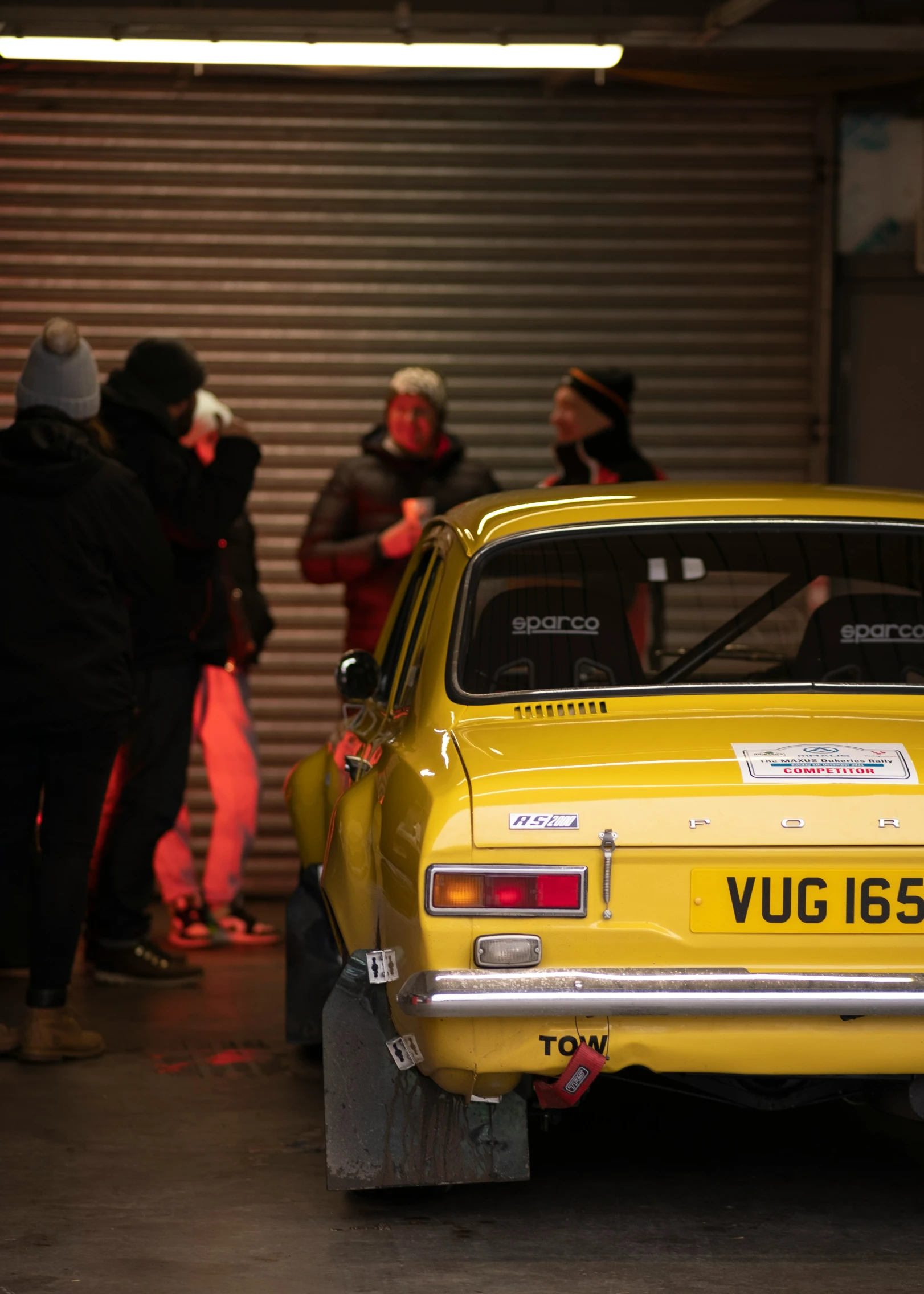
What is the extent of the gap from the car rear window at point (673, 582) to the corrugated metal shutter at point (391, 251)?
14.4 ft

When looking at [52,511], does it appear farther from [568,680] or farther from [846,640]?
[846,640]

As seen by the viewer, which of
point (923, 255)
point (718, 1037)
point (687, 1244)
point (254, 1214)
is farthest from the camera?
point (923, 255)

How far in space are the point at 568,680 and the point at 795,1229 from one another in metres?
1.43

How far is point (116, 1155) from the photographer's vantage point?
A: 16.0ft

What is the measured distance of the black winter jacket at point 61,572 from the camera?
5812mm

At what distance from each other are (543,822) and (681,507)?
1278mm

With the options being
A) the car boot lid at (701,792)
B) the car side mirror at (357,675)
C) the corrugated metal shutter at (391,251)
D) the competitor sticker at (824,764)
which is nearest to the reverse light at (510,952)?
the car boot lid at (701,792)

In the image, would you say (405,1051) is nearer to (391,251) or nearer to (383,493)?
(383,493)

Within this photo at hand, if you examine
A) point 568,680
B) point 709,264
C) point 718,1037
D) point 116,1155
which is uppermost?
point 709,264

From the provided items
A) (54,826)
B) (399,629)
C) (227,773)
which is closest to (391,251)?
(227,773)

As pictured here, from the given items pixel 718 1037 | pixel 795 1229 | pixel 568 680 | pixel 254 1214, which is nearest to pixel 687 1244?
pixel 795 1229

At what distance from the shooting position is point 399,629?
5.65 m

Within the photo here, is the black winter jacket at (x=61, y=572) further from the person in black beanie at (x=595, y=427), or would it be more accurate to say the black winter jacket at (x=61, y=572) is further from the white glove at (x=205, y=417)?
the person in black beanie at (x=595, y=427)

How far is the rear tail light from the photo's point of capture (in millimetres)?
3691
